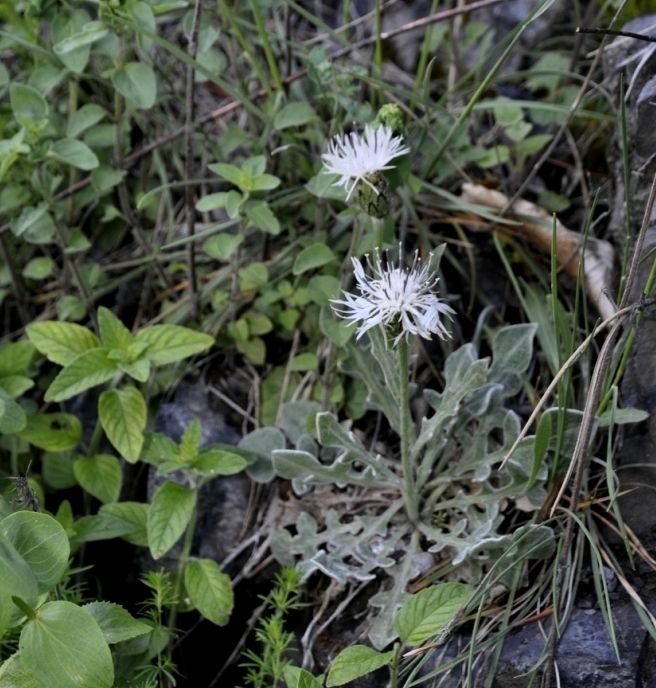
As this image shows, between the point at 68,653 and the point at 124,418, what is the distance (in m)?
0.59

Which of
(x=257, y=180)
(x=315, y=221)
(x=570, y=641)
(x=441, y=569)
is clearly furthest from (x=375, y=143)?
(x=570, y=641)

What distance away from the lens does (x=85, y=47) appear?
1.68 m

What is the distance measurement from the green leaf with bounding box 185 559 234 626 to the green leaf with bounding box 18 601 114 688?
38 cm

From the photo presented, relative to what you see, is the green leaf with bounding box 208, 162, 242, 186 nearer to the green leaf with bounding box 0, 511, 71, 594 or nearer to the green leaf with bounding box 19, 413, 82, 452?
the green leaf with bounding box 19, 413, 82, 452

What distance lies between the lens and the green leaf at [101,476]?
5.62 ft

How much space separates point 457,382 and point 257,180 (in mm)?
633

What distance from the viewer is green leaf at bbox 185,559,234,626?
152 centimetres

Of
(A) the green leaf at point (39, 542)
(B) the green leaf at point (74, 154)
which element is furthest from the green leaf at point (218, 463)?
(B) the green leaf at point (74, 154)

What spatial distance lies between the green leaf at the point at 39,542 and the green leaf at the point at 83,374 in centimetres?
43

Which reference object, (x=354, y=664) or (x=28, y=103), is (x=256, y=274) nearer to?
(x=28, y=103)

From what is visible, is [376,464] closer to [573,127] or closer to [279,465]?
[279,465]

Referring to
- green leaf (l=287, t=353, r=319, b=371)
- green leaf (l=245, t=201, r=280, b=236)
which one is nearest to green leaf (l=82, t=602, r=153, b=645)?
green leaf (l=287, t=353, r=319, b=371)

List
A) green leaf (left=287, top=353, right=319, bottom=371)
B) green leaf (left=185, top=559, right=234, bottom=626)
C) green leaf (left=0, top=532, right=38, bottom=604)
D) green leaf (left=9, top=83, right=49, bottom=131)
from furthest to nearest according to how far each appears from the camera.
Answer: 1. green leaf (left=287, top=353, right=319, bottom=371)
2. green leaf (left=9, top=83, right=49, bottom=131)
3. green leaf (left=185, top=559, right=234, bottom=626)
4. green leaf (left=0, top=532, right=38, bottom=604)

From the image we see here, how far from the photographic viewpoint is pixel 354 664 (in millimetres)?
1257
